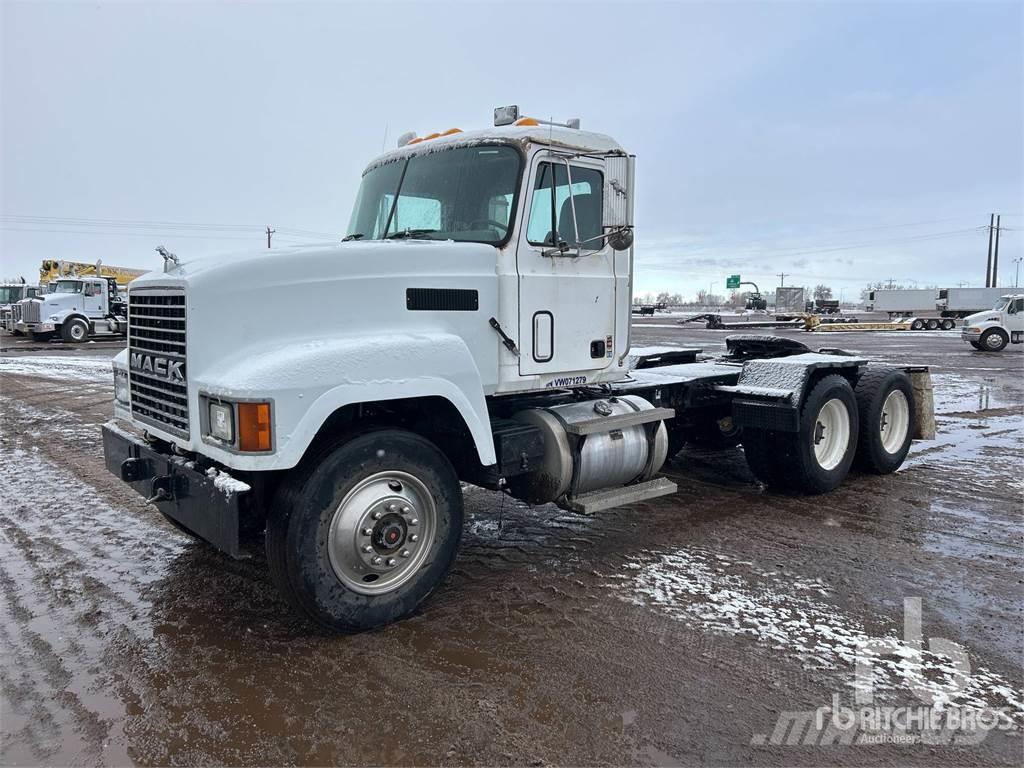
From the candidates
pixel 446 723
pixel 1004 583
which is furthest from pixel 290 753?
pixel 1004 583

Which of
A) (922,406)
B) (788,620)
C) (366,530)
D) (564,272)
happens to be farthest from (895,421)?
(366,530)

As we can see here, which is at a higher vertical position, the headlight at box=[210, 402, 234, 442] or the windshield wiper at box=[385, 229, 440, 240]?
the windshield wiper at box=[385, 229, 440, 240]

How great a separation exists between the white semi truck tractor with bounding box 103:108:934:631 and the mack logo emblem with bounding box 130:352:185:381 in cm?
2

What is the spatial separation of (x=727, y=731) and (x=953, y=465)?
6.39m

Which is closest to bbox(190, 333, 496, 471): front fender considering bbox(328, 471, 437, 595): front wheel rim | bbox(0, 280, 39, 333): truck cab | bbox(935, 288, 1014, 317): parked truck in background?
bbox(328, 471, 437, 595): front wheel rim

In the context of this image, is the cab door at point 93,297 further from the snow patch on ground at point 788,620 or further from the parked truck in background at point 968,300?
the parked truck in background at point 968,300

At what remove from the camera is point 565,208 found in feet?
16.8

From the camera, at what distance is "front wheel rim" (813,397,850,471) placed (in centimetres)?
720

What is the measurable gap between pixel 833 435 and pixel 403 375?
Answer: 5161 millimetres

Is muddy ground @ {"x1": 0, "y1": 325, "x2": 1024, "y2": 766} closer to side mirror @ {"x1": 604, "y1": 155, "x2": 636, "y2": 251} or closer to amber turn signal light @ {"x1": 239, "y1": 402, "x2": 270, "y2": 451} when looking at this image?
amber turn signal light @ {"x1": 239, "y1": 402, "x2": 270, "y2": 451}

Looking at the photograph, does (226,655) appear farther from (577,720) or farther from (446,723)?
(577,720)

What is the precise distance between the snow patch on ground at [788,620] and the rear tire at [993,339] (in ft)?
89.4

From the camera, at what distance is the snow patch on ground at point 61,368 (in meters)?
16.4

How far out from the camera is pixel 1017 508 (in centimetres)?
636
